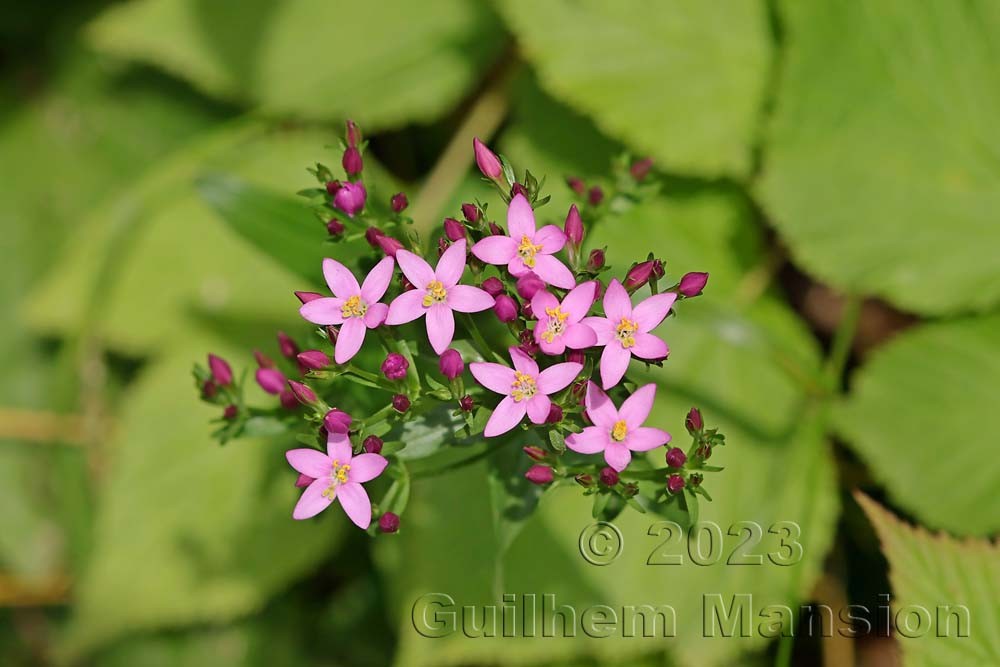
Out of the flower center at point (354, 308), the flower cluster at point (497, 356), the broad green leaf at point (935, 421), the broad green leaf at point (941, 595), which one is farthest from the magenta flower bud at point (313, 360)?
the broad green leaf at point (935, 421)

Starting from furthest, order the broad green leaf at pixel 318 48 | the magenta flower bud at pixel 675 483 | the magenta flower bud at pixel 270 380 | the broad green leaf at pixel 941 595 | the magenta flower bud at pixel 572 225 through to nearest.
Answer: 1. the broad green leaf at pixel 318 48
2. the broad green leaf at pixel 941 595
3. the magenta flower bud at pixel 270 380
4. the magenta flower bud at pixel 572 225
5. the magenta flower bud at pixel 675 483

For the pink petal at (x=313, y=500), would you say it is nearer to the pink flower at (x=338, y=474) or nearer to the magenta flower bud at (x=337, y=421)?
the pink flower at (x=338, y=474)

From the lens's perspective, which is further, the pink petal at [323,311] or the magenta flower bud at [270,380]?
the magenta flower bud at [270,380]

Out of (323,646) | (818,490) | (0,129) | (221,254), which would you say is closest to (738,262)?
(818,490)

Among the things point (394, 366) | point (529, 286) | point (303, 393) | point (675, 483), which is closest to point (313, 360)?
point (303, 393)

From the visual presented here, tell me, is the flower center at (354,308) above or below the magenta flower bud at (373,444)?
above

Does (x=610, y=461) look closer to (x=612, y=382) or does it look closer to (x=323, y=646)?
(x=612, y=382)

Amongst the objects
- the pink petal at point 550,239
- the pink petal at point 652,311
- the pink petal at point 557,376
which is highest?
the pink petal at point 550,239
